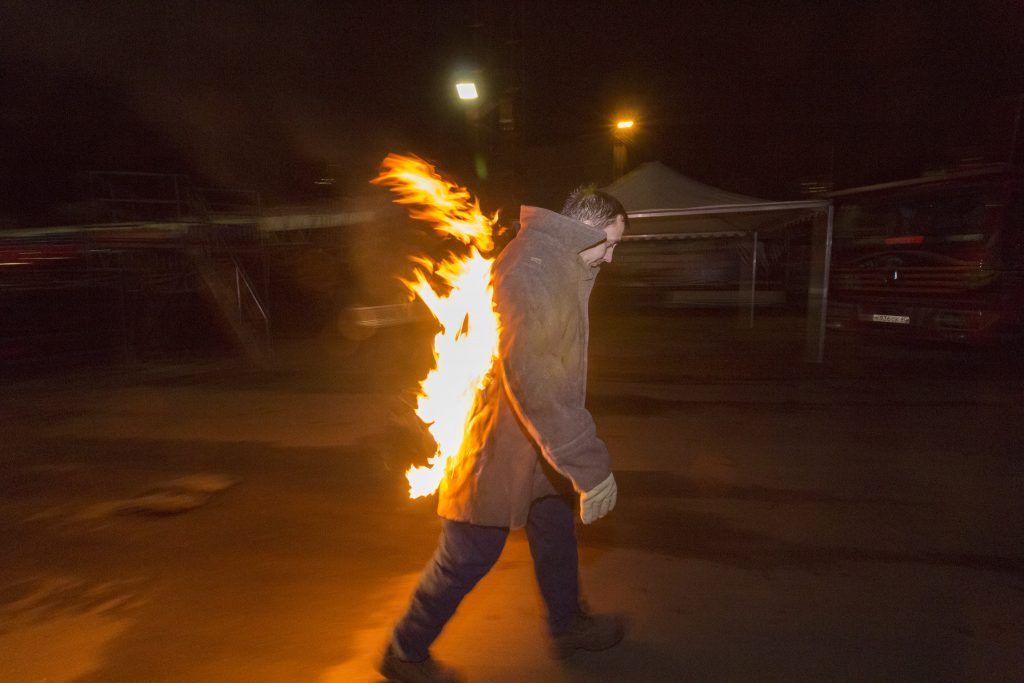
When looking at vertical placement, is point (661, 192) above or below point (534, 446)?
above

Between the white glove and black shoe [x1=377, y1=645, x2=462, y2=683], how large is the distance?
0.89 m

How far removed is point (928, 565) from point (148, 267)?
11925 mm

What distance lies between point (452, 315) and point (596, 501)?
1266mm

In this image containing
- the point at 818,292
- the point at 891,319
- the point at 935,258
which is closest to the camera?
the point at 818,292

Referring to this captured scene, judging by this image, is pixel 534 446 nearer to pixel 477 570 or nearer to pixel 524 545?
pixel 477 570

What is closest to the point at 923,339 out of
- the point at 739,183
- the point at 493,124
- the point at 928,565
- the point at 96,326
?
the point at 493,124

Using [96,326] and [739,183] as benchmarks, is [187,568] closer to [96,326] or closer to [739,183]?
[96,326]

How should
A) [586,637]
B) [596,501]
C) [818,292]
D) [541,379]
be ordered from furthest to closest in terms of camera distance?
[818,292]
[586,637]
[596,501]
[541,379]

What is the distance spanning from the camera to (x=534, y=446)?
8.05 feet

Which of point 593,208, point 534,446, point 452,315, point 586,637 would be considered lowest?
point 586,637

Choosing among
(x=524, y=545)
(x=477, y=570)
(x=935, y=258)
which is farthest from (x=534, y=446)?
(x=935, y=258)

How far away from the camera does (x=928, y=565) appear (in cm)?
360

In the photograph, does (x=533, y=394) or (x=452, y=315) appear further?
(x=452, y=315)

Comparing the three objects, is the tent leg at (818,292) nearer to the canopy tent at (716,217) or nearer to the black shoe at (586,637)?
the canopy tent at (716,217)
